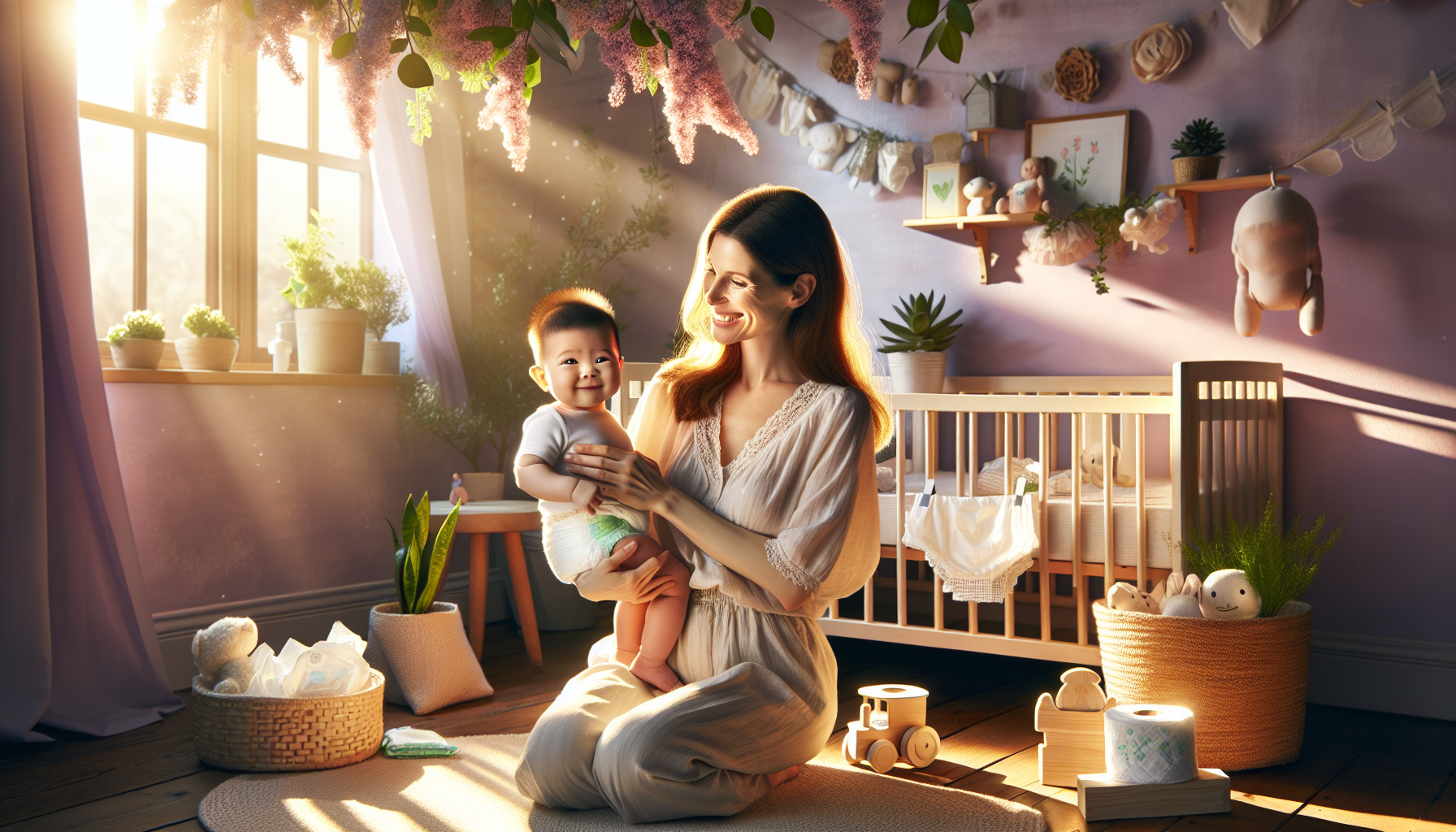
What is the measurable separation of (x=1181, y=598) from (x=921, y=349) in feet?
4.54

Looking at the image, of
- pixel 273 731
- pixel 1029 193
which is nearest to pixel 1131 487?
pixel 1029 193

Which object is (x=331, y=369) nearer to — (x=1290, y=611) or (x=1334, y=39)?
(x=1290, y=611)

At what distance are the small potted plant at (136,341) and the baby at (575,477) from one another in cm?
150

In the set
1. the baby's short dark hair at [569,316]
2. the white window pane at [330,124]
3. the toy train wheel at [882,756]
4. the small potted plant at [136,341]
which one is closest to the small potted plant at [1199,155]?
the toy train wheel at [882,756]

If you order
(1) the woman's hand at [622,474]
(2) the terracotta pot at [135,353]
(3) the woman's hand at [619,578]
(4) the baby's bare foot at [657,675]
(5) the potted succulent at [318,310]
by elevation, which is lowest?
(4) the baby's bare foot at [657,675]

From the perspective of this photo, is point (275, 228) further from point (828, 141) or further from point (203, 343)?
point (828, 141)

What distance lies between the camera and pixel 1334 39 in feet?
9.51

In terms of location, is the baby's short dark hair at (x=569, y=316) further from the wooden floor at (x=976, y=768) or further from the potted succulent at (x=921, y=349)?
the potted succulent at (x=921, y=349)

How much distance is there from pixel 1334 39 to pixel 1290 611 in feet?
5.12

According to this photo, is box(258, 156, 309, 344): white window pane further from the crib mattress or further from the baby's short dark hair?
the crib mattress

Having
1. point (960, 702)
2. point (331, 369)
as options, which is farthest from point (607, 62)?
point (331, 369)

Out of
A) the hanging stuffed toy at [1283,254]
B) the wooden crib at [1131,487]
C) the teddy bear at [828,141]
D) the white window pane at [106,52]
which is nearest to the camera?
the wooden crib at [1131,487]

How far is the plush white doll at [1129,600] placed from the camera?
2.27 metres

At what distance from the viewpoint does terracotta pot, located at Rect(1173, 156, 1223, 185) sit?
3.00 m
